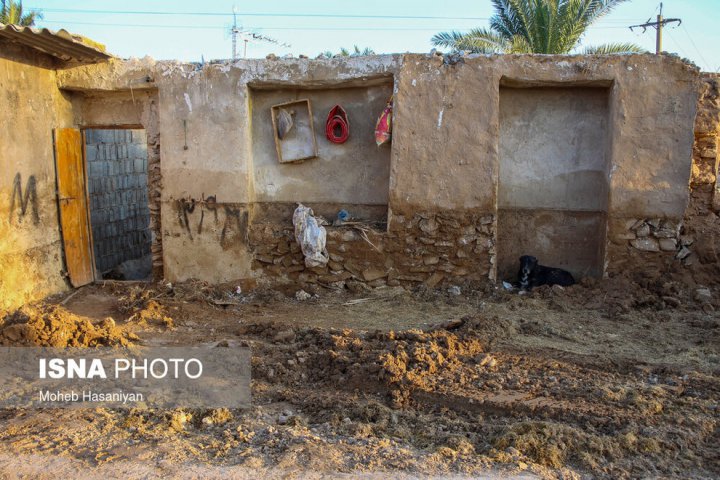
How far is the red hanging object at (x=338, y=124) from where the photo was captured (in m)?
8.12

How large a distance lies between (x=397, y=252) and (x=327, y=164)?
4.81 feet

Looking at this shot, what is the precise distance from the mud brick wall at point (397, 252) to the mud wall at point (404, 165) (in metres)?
0.02

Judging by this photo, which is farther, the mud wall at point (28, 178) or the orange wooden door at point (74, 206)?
the orange wooden door at point (74, 206)

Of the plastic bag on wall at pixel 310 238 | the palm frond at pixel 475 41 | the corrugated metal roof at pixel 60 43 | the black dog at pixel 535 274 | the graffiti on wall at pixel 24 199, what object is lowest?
the black dog at pixel 535 274

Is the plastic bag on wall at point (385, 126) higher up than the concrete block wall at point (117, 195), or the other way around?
the plastic bag on wall at point (385, 126)

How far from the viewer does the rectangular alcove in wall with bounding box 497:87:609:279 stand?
26.2 feet

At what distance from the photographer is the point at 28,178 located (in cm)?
754

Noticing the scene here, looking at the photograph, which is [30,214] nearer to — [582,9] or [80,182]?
[80,182]

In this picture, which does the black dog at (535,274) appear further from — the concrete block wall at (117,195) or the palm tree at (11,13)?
the palm tree at (11,13)

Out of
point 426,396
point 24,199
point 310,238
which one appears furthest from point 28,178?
point 426,396

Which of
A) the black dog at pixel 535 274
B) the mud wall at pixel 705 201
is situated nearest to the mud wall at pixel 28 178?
the black dog at pixel 535 274

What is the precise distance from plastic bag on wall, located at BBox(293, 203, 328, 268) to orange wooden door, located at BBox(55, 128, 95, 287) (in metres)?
2.88

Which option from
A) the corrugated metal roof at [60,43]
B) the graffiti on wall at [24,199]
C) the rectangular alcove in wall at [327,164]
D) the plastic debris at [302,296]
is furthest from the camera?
the rectangular alcove in wall at [327,164]

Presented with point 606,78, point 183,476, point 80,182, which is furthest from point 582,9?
point 183,476
